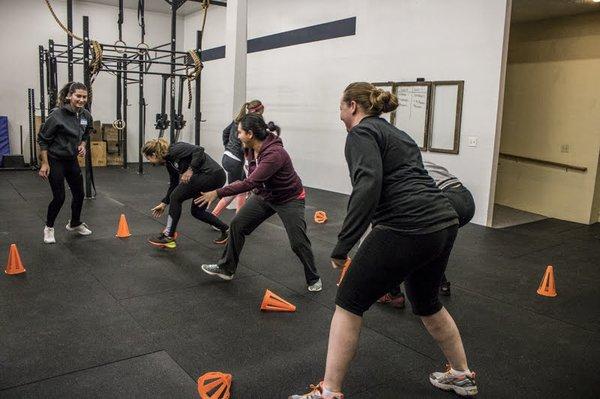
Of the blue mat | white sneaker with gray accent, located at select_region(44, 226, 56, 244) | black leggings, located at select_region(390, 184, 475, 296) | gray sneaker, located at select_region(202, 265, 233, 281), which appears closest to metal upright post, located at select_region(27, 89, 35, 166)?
the blue mat

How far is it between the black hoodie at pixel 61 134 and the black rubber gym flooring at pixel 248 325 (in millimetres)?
853

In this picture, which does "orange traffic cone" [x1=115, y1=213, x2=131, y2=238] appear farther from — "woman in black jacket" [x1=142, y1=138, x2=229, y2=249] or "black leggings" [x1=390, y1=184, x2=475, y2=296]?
"black leggings" [x1=390, y1=184, x2=475, y2=296]

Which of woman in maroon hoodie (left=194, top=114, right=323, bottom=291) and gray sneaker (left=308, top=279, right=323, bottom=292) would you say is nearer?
woman in maroon hoodie (left=194, top=114, right=323, bottom=291)

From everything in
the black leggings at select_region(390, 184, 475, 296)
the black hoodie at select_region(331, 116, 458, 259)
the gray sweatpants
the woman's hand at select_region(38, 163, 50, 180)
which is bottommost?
the gray sweatpants

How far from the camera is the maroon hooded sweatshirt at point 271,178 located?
10.5ft

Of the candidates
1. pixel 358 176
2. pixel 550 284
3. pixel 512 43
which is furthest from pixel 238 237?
pixel 512 43

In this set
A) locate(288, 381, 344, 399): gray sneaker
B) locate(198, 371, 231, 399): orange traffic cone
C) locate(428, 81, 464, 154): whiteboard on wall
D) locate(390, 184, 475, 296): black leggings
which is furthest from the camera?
locate(428, 81, 464, 154): whiteboard on wall

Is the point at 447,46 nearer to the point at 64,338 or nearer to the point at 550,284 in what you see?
the point at 550,284

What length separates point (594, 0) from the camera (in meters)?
5.82

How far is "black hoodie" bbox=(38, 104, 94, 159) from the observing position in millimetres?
4309

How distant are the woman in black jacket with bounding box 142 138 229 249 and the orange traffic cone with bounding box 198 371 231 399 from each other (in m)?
2.02

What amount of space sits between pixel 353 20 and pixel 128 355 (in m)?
6.59

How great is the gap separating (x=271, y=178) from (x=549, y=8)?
5.05 metres

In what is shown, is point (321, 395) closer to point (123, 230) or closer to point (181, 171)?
point (181, 171)
